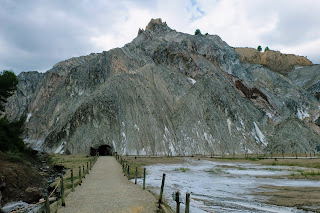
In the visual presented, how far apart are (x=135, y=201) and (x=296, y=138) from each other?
7101 cm

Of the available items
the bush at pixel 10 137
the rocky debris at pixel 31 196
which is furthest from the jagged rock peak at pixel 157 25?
the rocky debris at pixel 31 196

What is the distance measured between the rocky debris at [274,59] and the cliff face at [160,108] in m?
32.3

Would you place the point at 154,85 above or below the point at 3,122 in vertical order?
above

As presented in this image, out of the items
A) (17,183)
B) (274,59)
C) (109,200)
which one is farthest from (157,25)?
(109,200)

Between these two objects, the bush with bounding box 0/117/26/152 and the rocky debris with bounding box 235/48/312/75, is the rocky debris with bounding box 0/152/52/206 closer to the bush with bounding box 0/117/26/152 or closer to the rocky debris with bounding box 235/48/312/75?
the bush with bounding box 0/117/26/152

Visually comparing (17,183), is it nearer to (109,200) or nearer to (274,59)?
(109,200)

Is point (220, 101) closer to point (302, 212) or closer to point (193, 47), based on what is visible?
point (193, 47)

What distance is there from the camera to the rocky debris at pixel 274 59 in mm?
131113

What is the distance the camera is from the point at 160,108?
228 feet

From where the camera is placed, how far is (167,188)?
63.8 feet

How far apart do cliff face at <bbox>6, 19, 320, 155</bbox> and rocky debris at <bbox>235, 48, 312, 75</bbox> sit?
1271 inches

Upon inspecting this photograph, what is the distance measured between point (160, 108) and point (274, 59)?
302 ft

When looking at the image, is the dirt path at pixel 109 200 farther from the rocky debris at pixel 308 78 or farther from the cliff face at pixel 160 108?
the rocky debris at pixel 308 78

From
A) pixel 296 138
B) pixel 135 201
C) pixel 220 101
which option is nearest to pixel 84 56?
pixel 220 101
